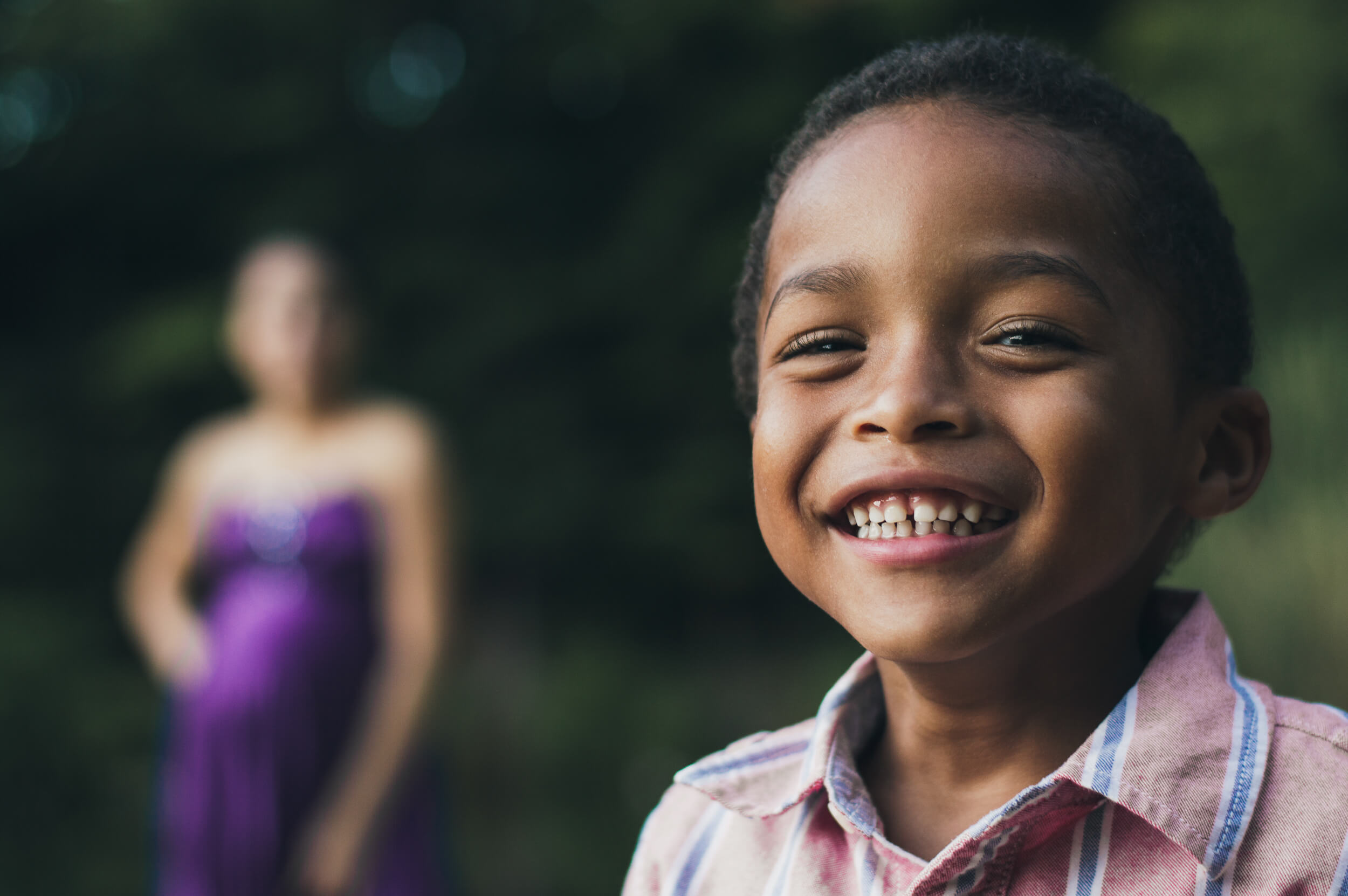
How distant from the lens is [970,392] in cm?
122

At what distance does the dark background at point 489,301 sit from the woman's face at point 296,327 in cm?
329

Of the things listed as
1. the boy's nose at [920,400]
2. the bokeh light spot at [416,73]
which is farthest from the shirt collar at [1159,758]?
the bokeh light spot at [416,73]

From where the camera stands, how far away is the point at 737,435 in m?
7.67

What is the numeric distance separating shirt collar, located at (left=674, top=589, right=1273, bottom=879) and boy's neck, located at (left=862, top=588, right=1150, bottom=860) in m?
0.06

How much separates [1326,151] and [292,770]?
4815 mm

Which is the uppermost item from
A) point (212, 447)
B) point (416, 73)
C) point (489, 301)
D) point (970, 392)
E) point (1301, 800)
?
point (416, 73)

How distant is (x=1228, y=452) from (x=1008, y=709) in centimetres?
38

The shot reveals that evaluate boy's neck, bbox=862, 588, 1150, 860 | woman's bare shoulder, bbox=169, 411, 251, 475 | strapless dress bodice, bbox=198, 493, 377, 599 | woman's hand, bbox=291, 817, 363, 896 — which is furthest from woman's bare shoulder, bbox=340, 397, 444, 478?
boy's neck, bbox=862, 588, 1150, 860

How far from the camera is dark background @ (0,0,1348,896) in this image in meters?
6.82

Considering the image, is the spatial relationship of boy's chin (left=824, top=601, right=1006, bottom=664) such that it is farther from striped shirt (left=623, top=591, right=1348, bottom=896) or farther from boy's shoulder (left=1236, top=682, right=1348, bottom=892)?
boy's shoulder (left=1236, top=682, right=1348, bottom=892)

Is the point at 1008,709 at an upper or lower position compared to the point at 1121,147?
lower

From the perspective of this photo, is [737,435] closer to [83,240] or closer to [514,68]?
[514,68]

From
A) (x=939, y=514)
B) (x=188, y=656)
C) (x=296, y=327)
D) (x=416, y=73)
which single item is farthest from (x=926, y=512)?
(x=416, y=73)

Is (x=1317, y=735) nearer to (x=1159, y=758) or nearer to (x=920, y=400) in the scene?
(x=1159, y=758)
